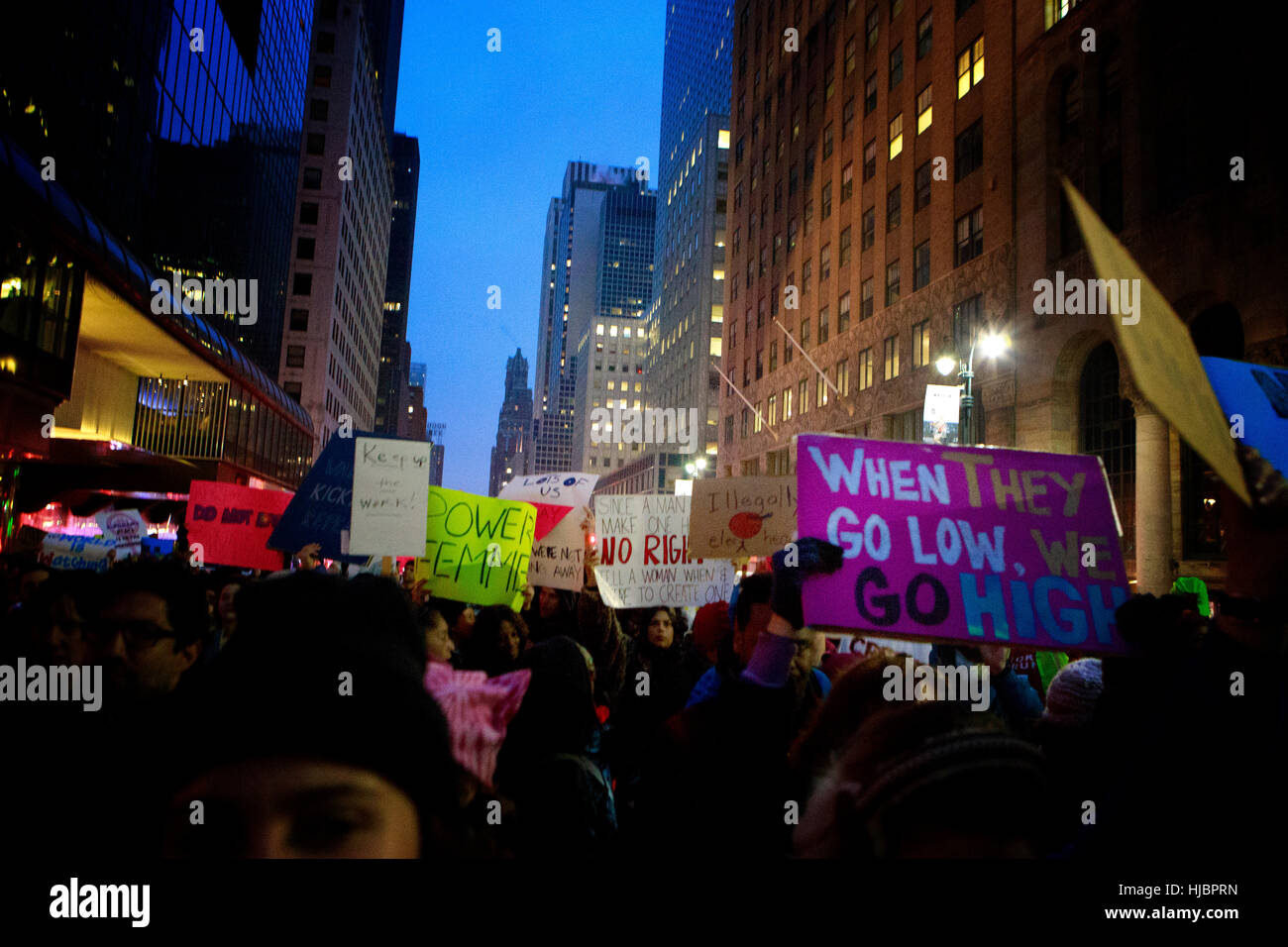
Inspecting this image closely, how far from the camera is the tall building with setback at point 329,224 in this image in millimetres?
66312

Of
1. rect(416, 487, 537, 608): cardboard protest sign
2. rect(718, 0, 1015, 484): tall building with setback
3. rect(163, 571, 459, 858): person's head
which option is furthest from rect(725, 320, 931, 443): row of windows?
rect(163, 571, 459, 858): person's head

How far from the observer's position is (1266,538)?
7.29ft

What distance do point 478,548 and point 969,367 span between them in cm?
1485

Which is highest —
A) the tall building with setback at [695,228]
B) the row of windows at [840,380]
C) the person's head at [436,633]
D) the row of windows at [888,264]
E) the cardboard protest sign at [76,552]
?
the tall building with setback at [695,228]

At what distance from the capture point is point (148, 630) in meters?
3.32

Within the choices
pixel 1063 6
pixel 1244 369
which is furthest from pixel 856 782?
pixel 1063 6

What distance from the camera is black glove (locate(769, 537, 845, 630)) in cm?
263

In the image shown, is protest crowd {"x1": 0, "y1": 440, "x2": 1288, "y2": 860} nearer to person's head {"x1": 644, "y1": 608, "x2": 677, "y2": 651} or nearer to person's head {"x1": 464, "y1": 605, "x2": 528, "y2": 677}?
person's head {"x1": 464, "y1": 605, "x2": 528, "y2": 677}

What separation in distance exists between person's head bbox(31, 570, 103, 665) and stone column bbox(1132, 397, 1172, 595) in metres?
21.8

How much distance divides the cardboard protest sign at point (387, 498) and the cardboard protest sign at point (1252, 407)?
18.6 ft

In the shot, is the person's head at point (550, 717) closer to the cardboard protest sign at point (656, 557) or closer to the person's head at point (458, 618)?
the person's head at point (458, 618)

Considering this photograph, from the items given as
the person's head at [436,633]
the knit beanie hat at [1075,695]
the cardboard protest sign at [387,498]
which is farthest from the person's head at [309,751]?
the cardboard protest sign at [387,498]

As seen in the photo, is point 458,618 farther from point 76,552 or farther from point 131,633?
point 76,552

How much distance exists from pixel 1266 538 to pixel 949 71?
35183mm
